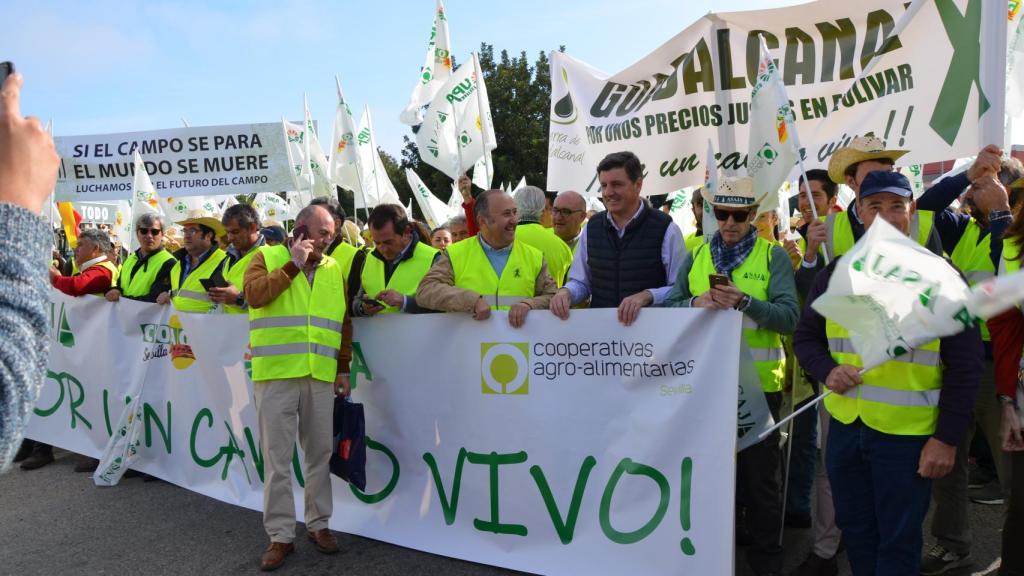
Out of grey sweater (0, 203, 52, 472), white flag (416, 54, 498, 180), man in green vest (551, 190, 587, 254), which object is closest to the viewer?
grey sweater (0, 203, 52, 472)

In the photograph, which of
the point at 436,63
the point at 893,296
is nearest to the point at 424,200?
the point at 436,63

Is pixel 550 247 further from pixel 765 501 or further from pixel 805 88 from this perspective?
pixel 765 501

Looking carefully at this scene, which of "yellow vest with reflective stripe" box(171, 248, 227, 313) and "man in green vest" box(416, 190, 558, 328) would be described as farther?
"yellow vest with reflective stripe" box(171, 248, 227, 313)

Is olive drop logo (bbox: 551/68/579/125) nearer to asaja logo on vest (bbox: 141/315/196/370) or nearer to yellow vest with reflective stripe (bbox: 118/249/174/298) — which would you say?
asaja logo on vest (bbox: 141/315/196/370)

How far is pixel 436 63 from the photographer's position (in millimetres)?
8195

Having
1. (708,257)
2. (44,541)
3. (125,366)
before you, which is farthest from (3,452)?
(125,366)

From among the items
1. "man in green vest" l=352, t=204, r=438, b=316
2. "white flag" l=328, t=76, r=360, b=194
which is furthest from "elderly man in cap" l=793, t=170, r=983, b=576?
"white flag" l=328, t=76, r=360, b=194

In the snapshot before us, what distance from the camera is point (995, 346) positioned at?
3389 mm

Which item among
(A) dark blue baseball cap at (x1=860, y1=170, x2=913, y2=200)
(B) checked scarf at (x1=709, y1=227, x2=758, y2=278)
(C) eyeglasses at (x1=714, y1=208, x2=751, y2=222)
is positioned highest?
(A) dark blue baseball cap at (x1=860, y1=170, x2=913, y2=200)

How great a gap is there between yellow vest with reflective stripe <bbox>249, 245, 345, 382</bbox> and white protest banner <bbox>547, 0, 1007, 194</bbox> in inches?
99.3

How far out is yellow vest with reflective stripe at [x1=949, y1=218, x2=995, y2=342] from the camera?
13.5 feet

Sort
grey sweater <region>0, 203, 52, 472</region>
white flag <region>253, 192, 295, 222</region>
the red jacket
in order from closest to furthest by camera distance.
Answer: grey sweater <region>0, 203, 52, 472</region> < the red jacket < white flag <region>253, 192, 295, 222</region>

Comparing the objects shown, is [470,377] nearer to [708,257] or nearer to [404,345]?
[404,345]

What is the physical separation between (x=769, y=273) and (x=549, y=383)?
4.24ft
